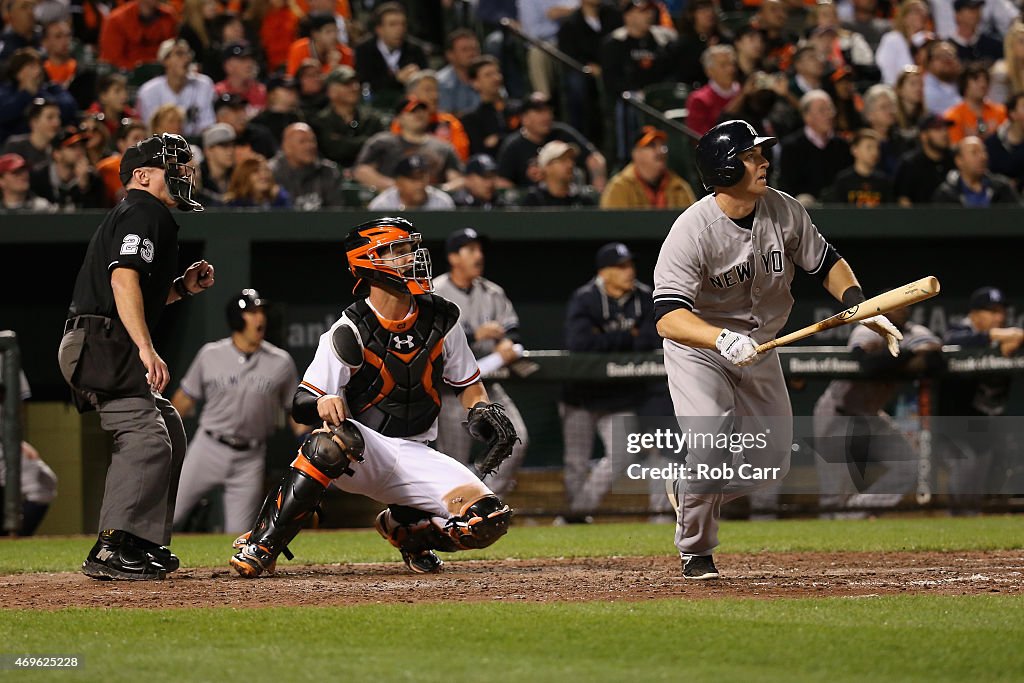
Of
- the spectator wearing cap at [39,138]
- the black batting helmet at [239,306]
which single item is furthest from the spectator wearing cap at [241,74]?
the black batting helmet at [239,306]

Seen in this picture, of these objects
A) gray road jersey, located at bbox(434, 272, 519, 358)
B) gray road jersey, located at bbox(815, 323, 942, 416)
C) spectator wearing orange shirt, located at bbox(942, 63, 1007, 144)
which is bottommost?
gray road jersey, located at bbox(815, 323, 942, 416)

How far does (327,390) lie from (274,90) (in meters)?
5.88

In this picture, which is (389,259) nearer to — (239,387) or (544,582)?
(544,582)

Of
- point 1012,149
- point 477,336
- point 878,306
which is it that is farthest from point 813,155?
point 878,306

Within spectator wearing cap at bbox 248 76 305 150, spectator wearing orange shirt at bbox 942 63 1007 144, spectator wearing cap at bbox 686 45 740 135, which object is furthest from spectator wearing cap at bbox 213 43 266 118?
spectator wearing orange shirt at bbox 942 63 1007 144

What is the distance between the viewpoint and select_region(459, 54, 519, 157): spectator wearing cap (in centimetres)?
1197

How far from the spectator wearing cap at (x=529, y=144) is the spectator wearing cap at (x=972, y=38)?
188 inches

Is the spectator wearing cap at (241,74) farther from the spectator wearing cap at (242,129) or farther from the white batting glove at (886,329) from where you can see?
the white batting glove at (886,329)

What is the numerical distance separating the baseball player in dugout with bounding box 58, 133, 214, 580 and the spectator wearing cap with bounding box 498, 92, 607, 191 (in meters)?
5.36

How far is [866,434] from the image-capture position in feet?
31.6

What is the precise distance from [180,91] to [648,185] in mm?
3634

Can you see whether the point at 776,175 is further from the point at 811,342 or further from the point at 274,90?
the point at 274,90

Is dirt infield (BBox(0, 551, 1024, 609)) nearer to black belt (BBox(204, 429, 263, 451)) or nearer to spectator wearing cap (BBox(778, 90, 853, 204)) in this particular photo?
black belt (BBox(204, 429, 263, 451))

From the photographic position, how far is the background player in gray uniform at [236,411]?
31.5 ft
